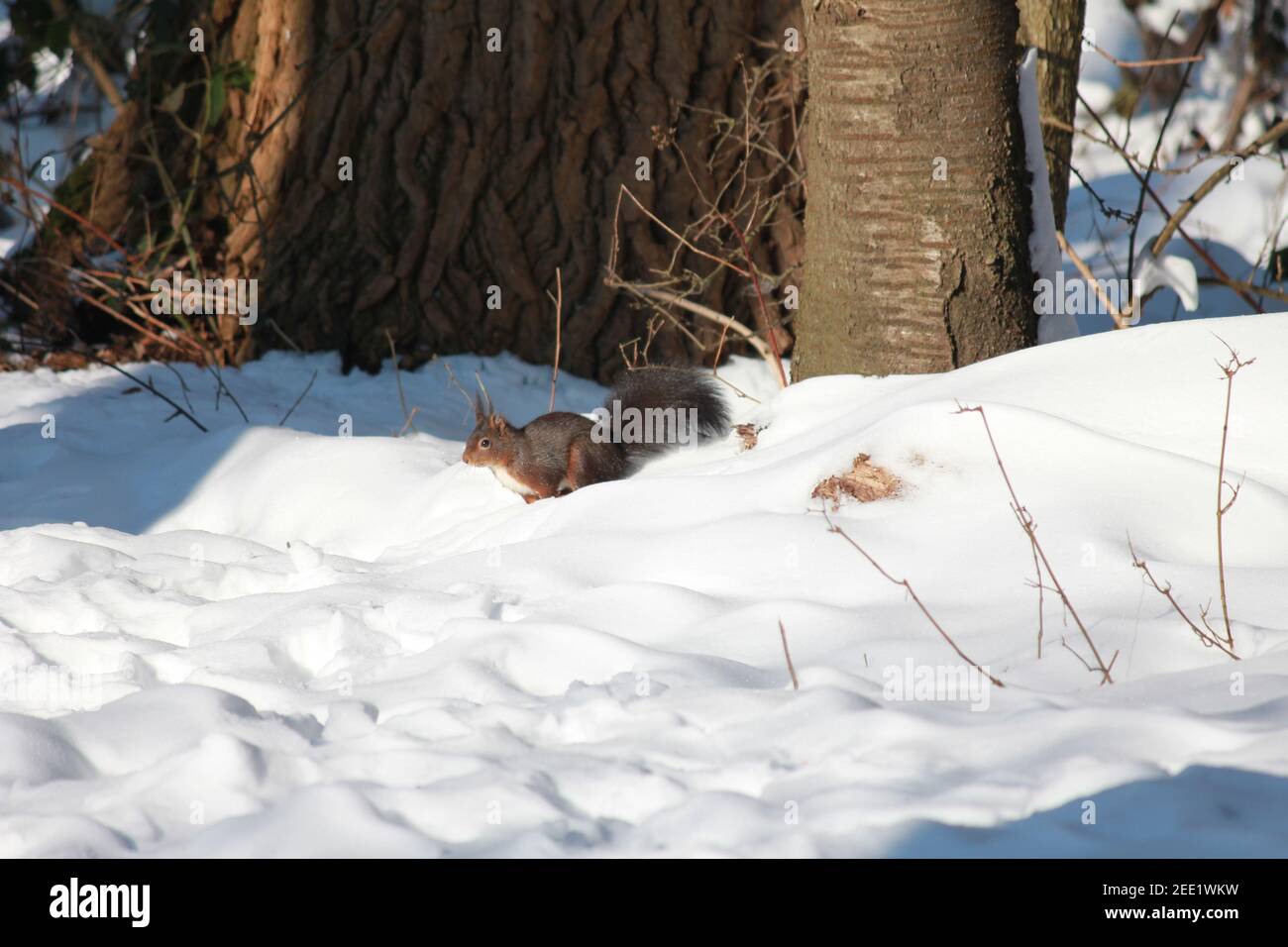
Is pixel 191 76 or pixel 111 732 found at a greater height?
pixel 191 76

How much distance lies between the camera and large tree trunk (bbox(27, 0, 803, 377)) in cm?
571

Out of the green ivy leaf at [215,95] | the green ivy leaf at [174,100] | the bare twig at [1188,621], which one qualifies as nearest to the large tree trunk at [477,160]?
the green ivy leaf at [215,95]

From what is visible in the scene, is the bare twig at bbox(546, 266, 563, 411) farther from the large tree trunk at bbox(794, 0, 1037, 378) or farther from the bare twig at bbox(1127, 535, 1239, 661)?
the bare twig at bbox(1127, 535, 1239, 661)

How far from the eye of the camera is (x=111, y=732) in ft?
7.53

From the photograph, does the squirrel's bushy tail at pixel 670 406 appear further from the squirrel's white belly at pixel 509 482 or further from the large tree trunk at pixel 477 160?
the large tree trunk at pixel 477 160

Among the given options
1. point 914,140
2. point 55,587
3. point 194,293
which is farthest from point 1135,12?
point 55,587

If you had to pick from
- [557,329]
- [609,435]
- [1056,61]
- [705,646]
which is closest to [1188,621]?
[705,646]

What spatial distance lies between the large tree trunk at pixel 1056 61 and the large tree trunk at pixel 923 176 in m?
1.69

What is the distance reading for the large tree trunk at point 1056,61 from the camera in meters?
5.19

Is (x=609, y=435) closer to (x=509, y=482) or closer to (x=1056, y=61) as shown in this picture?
(x=509, y=482)

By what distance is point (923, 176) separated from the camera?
3688mm

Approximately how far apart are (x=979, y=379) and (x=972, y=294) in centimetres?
44

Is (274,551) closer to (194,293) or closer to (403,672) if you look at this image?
(403,672)

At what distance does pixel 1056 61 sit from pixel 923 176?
81.6 inches
